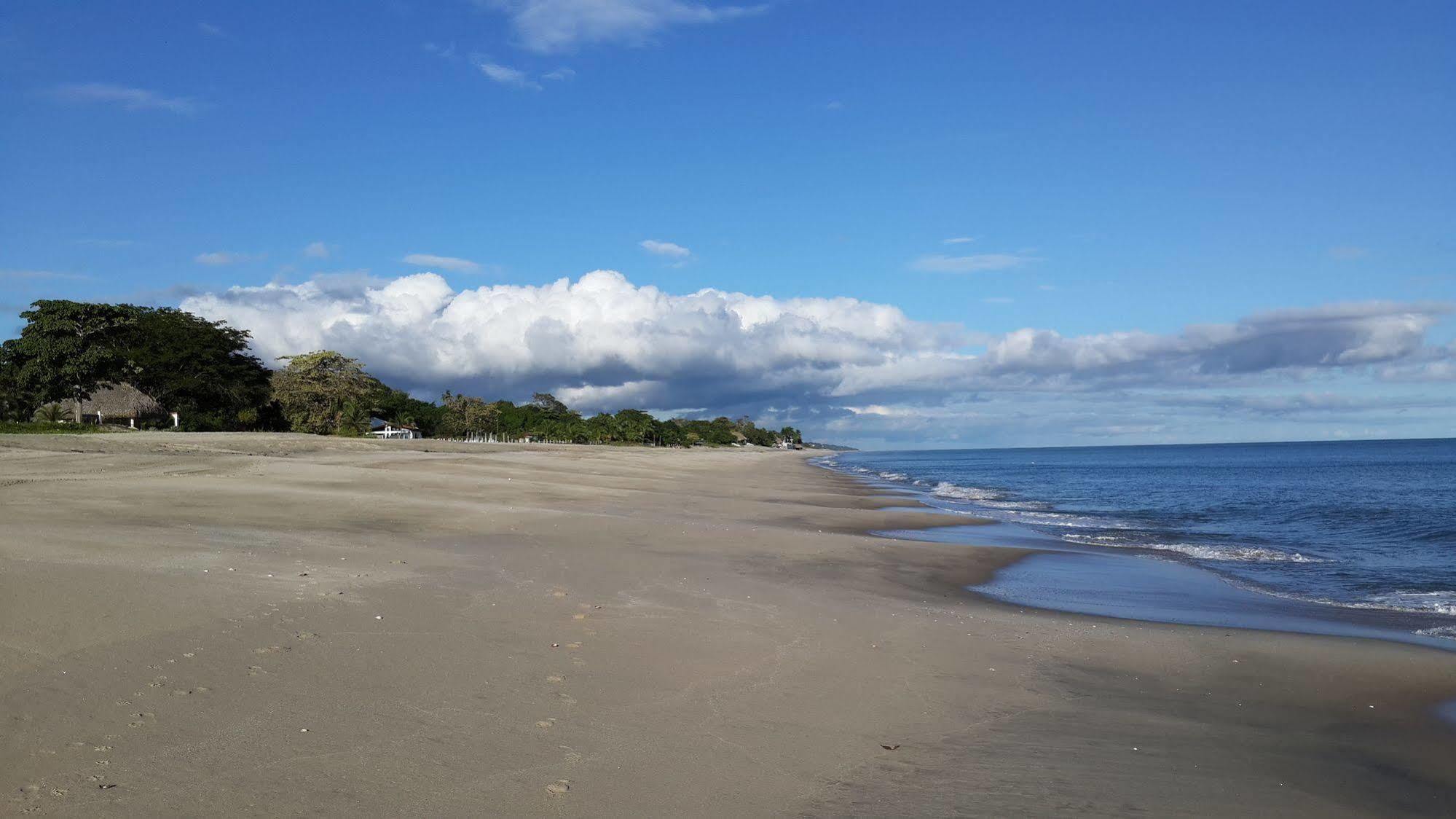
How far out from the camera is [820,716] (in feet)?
21.3

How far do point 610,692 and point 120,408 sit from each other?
69298 millimetres

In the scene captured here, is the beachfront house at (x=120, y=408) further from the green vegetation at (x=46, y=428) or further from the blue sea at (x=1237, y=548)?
the blue sea at (x=1237, y=548)

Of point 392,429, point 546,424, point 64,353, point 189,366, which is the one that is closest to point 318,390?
point 189,366

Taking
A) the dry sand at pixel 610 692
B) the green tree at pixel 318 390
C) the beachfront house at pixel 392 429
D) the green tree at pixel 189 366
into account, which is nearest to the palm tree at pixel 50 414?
the green tree at pixel 189 366

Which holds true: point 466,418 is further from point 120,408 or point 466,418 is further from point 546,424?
point 120,408

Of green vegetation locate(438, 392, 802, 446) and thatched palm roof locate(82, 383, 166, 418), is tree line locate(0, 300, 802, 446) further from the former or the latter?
green vegetation locate(438, 392, 802, 446)

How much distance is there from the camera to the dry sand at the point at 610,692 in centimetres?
468

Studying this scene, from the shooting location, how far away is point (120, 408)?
201 ft

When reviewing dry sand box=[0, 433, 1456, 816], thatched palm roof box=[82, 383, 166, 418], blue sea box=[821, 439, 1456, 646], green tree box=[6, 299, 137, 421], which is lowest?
blue sea box=[821, 439, 1456, 646]

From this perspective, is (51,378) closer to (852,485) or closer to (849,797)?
(852,485)

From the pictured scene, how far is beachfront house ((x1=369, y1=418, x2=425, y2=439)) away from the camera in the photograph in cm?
8912

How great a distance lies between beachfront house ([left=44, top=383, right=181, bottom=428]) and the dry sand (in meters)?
56.6

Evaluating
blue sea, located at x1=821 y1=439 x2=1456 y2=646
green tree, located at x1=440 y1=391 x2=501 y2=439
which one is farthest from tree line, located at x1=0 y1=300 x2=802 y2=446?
blue sea, located at x1=821 y1=439 x2=1456 y2=646

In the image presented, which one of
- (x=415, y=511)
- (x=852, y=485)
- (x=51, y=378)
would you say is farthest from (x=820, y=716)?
(x=51, y=378)
